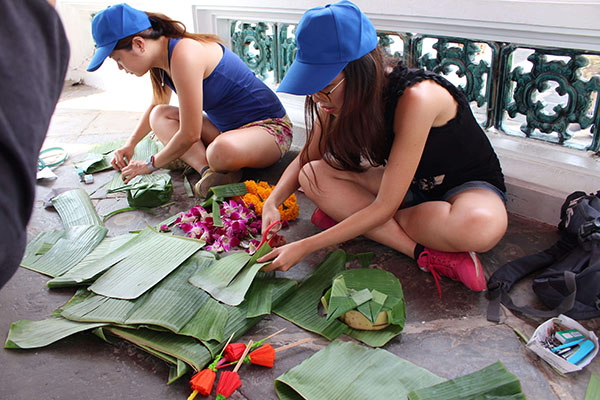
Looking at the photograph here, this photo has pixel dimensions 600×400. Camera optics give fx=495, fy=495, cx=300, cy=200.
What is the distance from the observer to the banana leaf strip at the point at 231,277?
165 cm

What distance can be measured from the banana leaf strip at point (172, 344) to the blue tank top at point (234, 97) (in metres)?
1.34

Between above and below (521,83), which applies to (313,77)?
above

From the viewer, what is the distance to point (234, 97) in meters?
2.58

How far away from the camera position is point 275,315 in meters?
1.67

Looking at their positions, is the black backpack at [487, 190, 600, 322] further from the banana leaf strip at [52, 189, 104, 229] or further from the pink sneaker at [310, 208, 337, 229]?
the banana leaf strip at [52, 189, 104, 229]

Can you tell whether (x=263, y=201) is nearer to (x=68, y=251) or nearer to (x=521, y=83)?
(x=68, y=251)

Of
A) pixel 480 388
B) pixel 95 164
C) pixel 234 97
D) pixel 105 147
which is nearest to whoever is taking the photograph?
pixel 480 388

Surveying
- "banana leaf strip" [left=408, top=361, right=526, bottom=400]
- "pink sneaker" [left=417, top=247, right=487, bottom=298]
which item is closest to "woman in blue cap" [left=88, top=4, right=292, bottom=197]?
"pink sneaker" [left=417, top=247, right=487, bottom=298]

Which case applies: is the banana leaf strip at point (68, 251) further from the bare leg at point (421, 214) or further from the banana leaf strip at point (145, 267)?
the bare leg at point (421, 214)

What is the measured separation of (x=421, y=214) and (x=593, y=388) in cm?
77

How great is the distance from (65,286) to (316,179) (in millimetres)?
1046

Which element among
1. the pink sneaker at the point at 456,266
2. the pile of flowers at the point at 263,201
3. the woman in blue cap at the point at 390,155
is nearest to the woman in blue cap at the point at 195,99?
the pile of flowers at the point at 263,201

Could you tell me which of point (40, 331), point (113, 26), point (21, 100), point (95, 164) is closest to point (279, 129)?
point (113, 26)

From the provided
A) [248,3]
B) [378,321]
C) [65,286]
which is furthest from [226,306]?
[248,3]
